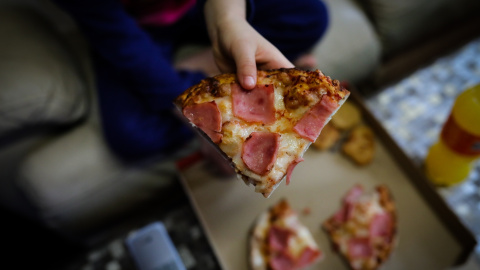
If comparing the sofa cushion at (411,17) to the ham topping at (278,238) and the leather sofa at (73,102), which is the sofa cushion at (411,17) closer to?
the leather sofa at (73,102)

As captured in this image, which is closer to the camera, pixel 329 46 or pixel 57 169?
pixel 57 169

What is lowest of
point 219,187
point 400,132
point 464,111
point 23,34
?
point 400,132

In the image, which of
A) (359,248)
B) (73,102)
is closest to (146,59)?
(73,102)

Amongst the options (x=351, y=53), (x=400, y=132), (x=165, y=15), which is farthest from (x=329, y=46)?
(x=165, y=15)

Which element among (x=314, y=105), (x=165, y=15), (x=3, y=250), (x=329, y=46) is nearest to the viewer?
(x=314, y=105)

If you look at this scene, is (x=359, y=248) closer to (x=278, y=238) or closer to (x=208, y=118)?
(x=278, y=238)

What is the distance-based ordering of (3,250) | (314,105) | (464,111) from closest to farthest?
(314,105) < (464,111) < (3,250)

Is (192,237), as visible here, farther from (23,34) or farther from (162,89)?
(23,34)

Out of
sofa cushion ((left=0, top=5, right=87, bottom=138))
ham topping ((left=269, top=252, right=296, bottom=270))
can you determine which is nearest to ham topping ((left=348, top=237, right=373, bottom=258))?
ham topping ((left=269, top=252, right=296, bottom=270))
